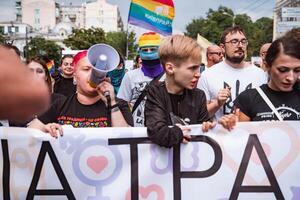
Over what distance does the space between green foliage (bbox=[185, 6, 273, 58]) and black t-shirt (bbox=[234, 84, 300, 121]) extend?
248 feet

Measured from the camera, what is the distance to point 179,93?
3.12 metres

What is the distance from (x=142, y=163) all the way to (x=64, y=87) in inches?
171

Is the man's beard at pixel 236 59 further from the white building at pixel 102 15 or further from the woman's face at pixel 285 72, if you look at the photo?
the white building at pixel 102 15

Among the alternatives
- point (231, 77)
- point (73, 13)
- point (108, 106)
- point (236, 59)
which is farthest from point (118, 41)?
point (108, 106)

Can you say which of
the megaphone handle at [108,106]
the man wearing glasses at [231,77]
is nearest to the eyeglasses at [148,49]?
the man wearing glasses at [231,77]

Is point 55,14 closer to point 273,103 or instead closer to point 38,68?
point 38,68

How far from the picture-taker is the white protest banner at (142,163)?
302 centimetres

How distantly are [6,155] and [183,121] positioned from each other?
44.0 inches

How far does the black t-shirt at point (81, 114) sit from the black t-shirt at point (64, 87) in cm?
365

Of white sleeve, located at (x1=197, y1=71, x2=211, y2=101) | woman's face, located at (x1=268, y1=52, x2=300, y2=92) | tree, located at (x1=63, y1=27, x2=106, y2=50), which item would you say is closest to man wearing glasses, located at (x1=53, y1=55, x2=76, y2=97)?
white sleeve, located at (x1=197, y1=71, x2=211, y2=101)

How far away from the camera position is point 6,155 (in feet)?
10.1

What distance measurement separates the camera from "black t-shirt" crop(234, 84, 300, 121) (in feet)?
10.3

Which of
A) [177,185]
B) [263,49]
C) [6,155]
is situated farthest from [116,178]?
[263,49]

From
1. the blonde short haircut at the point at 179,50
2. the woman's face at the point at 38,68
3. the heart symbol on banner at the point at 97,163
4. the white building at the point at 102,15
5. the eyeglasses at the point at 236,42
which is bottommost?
the heart symbol on banner at the point at 97,163
